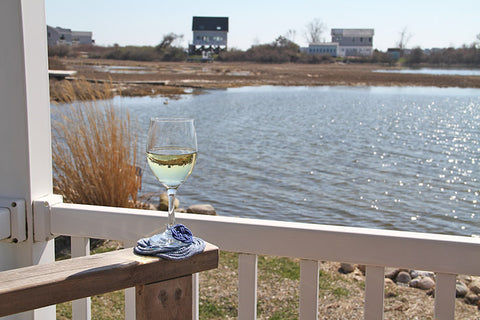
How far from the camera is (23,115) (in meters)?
1.40

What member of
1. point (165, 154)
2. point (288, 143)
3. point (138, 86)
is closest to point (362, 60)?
point (138, 86)

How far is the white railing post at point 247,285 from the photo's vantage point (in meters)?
1.31

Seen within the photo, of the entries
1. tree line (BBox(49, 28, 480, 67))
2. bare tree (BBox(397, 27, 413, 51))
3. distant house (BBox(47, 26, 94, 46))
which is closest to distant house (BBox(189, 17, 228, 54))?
tree line (BBox(49, 28, 480, 67))

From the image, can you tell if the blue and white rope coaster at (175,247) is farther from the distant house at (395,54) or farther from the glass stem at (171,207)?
the distant house at (395,54)

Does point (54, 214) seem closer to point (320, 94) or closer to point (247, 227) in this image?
point (247, 227)

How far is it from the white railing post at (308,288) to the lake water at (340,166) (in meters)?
3.89

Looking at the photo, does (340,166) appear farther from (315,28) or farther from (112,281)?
(315,28)

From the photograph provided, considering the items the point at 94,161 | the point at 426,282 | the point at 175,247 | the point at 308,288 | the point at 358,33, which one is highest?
the point at 358,33

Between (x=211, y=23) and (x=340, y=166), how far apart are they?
158ft

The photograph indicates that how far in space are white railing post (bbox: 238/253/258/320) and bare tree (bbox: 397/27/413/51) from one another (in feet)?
130

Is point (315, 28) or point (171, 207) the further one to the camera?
point (315, 28)

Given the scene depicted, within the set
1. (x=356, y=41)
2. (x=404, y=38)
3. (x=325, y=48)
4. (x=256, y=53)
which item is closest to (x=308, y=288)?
(x=404, y=38)

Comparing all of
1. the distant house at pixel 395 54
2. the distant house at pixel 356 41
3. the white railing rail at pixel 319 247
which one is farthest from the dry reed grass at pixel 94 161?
the distant house at pixel 356 41

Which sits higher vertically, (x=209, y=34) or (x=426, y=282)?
(x=209, y=34)
